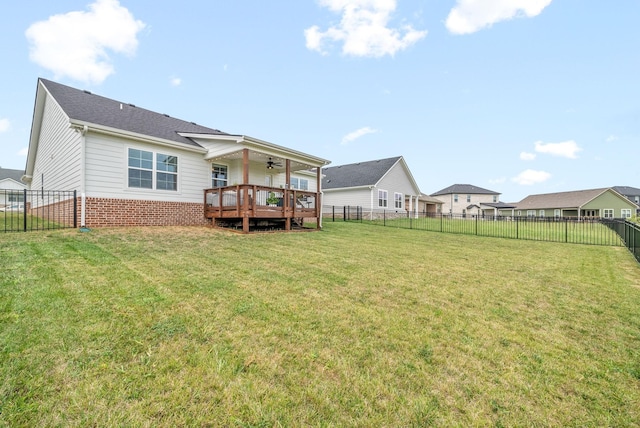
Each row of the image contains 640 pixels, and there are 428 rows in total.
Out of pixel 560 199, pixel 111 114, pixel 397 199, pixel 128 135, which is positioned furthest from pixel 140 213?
pixel 560 199

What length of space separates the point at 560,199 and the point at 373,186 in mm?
38109

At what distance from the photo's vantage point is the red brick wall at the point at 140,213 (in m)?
9.45

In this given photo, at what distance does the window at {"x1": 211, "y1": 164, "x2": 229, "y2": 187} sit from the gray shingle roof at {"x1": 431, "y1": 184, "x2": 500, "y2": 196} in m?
46.1

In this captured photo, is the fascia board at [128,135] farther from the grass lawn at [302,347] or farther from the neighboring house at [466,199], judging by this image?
the neighboring house at [466,199]

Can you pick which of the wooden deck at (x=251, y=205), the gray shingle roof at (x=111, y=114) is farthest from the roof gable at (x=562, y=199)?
the gray shingle roof at (x=111, y=114)

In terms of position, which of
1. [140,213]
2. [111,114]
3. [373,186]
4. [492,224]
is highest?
[111,114]

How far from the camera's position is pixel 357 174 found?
87.2 ft

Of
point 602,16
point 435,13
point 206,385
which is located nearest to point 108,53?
point 435,13

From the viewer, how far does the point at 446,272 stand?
5871 millimetres

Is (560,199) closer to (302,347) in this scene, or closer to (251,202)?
(251,202)

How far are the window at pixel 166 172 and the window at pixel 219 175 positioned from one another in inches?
67.4

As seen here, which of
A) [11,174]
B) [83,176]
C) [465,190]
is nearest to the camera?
[83,176]

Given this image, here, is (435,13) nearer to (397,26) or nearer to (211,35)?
(397,26)

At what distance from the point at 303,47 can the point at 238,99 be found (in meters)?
6.35
